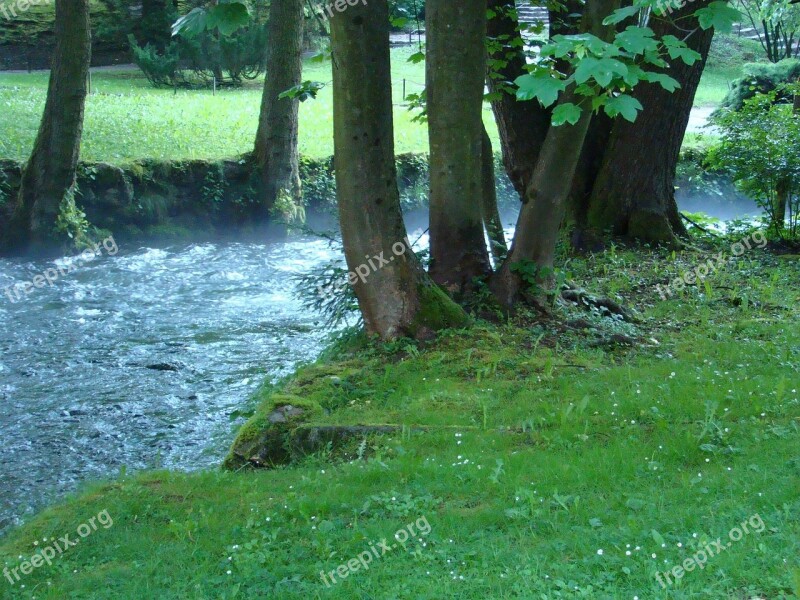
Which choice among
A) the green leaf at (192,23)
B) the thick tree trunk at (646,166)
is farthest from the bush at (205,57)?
the green leaf at (192,23)

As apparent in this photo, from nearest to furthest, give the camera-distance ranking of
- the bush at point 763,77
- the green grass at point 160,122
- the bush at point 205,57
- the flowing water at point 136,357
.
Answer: the flowing water at point 136,357 → the green grass at point 160,122 → the bush at point 763,77 → the bush at point 205,57

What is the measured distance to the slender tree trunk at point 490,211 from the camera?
34.8ft

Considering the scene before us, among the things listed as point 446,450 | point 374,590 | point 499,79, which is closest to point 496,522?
point 374,590

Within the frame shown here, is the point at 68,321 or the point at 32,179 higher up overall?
the point at 32,179

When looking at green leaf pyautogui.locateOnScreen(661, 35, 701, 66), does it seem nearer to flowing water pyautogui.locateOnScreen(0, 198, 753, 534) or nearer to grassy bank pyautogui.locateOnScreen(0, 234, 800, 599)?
grassy bank pyautogui.locateOnScreen(0, 234, 800, 599)

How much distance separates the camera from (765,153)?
13.3 m

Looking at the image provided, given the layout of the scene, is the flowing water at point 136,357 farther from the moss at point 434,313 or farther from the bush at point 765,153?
the bush at point 765,153

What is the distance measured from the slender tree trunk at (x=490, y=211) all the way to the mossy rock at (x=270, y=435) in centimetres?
404

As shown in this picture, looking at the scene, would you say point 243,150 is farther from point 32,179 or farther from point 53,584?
point 53,584

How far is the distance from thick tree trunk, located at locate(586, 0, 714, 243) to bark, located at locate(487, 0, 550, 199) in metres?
1.76

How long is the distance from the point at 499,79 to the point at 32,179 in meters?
9.42

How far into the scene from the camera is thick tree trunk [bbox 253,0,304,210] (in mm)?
18984

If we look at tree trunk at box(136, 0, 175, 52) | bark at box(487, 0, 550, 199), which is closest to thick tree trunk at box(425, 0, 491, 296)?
bark at box(487, 0, 550, 199)

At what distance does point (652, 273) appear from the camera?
12.1 m
